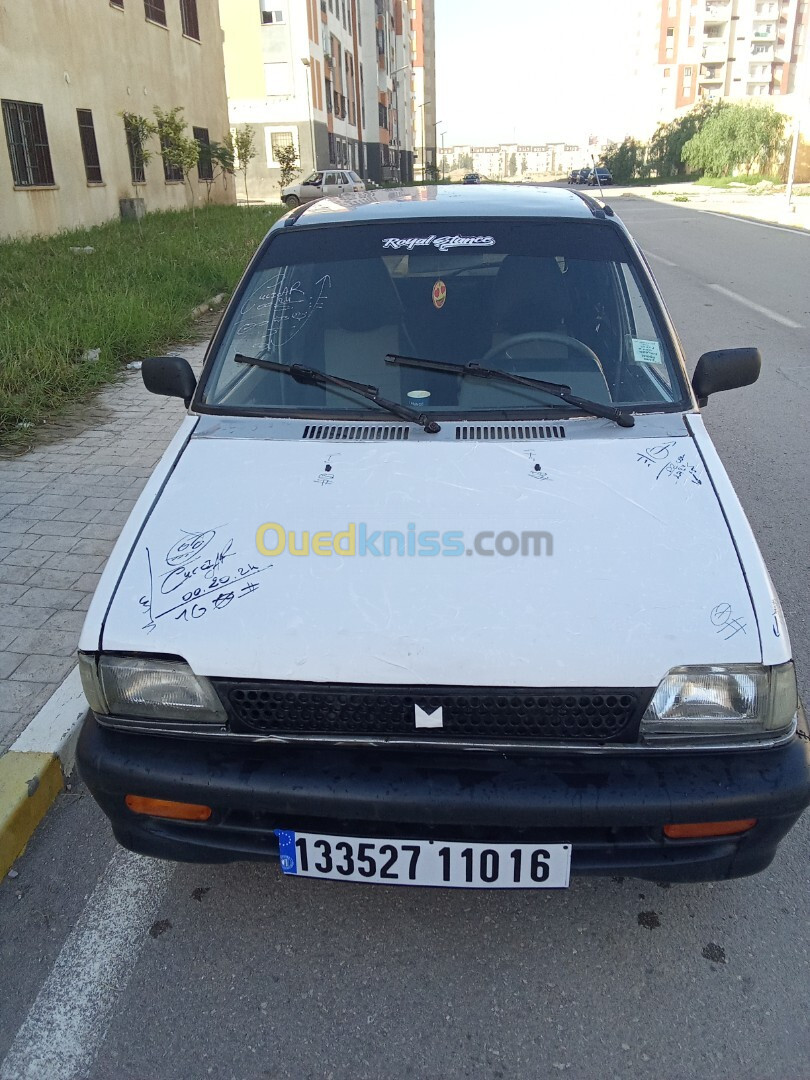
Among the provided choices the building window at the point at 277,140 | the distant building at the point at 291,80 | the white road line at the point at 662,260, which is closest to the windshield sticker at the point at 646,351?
the white road line at the point at 662,260

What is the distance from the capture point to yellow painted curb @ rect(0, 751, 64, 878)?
106 inches

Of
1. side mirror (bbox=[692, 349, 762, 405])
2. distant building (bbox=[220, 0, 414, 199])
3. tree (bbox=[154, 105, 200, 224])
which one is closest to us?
side mirror (bbox=[692, 349, 762, 405])

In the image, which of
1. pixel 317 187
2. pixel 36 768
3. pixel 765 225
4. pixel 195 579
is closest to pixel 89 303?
pixel 36 768

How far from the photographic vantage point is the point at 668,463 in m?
2.61

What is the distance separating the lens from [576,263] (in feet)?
10.5

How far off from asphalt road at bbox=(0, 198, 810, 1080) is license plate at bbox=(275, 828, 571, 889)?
354mm

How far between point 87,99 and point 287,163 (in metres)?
21.1

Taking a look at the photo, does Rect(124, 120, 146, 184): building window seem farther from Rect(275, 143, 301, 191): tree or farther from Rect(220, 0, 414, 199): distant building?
Rect(220, 0, 414, 199): distant building

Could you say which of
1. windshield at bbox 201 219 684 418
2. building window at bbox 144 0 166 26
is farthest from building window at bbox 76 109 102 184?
windshield at bbox 201 219 684 418

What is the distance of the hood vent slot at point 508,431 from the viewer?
274 centimetres

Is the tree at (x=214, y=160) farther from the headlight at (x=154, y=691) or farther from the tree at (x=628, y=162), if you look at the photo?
the tree at (x=628, y=162)

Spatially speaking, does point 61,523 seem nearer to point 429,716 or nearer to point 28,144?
point 429,716

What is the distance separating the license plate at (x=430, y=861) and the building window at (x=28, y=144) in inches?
669

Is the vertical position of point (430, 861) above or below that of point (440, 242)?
below
